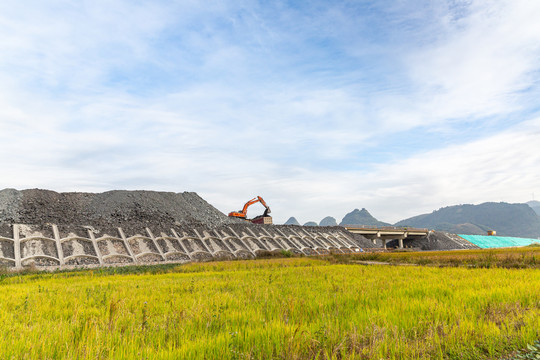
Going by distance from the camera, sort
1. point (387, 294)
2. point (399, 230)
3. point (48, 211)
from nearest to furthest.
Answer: point (387, 294), point (48, 211), point (399, 230)

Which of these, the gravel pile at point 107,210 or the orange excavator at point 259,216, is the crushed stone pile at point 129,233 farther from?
the orange excavator at point 259,216

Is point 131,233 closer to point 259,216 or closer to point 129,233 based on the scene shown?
point 129,233

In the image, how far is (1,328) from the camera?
4812 mm

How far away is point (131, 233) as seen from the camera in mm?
30281

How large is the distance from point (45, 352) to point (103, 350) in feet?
2.42

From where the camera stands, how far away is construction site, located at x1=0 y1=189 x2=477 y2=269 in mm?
24594

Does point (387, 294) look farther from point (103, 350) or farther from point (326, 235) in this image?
point (326, 235)

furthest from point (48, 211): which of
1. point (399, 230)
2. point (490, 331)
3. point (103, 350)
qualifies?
point (399, 230)

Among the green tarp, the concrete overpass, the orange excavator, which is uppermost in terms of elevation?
the orange excavator

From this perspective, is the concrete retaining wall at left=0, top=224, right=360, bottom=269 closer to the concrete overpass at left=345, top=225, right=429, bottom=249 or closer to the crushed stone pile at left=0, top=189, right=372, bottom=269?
the crushed stone pile at left=0, top=189, right=372, bottom=269

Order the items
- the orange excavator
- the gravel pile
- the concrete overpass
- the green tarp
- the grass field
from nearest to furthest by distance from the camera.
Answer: the grass field < the gravel pile < the orange excavator < the concrete overpass < the green tarp

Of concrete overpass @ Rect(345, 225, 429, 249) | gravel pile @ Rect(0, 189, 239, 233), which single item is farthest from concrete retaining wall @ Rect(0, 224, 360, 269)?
concrete overpass @ Rect(345, 225, 429, 249)

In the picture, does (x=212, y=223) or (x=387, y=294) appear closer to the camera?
(x=387, y=294)

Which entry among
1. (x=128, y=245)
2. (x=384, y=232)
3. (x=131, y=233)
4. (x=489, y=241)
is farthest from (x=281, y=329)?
(x=489, y=241)
